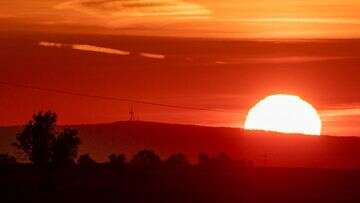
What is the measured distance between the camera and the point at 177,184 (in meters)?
130

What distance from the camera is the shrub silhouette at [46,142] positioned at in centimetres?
10988

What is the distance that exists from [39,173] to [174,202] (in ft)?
32.4

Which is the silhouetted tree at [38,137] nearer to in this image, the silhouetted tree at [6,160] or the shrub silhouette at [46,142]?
the shrub silhouette at [46,142]

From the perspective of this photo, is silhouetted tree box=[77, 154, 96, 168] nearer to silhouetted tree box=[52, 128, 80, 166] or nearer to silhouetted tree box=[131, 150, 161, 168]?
silhouetted tree box=[131, 150, 161, 168]

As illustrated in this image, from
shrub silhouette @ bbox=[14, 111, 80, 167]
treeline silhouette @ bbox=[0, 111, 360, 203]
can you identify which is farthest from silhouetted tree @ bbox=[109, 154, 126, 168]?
shrub silhouette @ bbox=[14, 111, 80, 167]

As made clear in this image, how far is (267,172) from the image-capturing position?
141625mm

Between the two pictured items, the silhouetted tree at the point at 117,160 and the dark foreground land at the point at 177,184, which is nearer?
the dark foreground land at the point at 177,184

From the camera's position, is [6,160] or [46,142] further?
[6,160]

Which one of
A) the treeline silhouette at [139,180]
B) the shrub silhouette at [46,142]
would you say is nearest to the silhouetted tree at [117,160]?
the treeline silhouette at [139,180]

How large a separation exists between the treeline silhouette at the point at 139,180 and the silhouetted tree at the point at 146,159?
0.52 meters

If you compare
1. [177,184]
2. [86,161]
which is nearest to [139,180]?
[177,184]

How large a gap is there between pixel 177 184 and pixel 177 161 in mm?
26636

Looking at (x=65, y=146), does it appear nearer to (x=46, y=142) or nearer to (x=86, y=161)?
(x=46, y=142)

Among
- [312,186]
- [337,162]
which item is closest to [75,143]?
[312,186]
